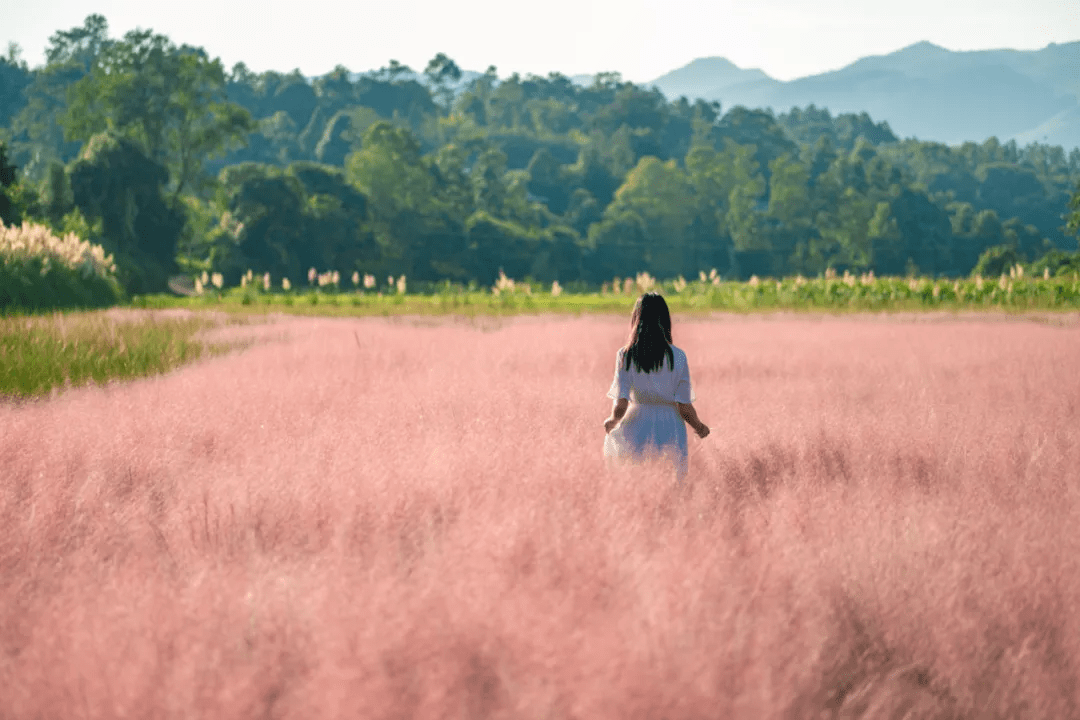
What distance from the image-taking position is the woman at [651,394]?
15.9 feet

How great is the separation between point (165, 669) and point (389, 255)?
48.4 meters

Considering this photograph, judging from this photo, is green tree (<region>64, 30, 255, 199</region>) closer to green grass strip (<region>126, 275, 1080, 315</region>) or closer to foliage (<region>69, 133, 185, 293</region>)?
foliage (<region>69, 133, 185, 293</region>)

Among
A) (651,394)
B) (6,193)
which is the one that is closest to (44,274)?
(6,193)

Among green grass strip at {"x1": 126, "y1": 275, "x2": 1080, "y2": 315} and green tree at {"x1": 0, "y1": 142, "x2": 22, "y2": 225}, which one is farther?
green tree at {"x1": 0, "y1": 142, "x2": 22, "y2": 225}

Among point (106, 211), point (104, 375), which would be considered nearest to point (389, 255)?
point (106, 211)

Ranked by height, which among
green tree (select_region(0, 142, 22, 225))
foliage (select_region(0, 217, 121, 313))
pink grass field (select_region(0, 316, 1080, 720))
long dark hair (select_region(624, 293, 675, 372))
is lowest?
pink grass field (select_region(0, 316, 1080, 720))

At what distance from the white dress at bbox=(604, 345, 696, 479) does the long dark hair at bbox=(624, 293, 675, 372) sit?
0.04 meters

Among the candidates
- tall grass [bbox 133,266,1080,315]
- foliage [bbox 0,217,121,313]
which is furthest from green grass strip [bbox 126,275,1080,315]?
foliage [bbox 0,217,121,313]

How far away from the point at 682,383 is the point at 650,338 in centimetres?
30

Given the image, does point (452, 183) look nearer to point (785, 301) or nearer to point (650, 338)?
point (785, 301)

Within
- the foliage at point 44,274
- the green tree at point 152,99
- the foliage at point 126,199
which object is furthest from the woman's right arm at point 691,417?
the green tree at point 152,99

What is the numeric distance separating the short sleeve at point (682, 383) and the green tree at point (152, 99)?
46.0 m

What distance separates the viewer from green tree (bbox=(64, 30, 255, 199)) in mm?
46531

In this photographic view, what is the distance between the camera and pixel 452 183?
190 ft
